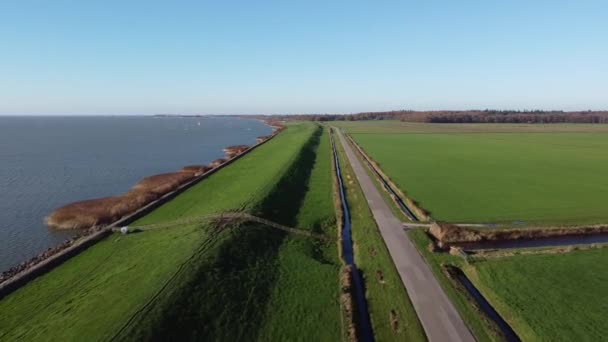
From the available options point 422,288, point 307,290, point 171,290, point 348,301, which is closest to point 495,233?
point 422,288

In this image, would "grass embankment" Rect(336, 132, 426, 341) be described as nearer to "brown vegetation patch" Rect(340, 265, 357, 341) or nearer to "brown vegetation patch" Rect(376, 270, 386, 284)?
"brown vegetation patch" Rect(376, 270, 386, 284)

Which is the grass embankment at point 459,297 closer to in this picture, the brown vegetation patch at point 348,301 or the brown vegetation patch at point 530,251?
the brown vegetation patch at point 530,251

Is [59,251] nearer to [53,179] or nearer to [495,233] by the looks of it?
[53,179]

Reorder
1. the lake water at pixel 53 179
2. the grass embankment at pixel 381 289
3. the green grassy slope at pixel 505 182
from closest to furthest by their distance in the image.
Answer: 1. the grass embankment at pixel 381 289
2. the lake water at pixel 53 179
3. the green grassy slope at pixel 505 182

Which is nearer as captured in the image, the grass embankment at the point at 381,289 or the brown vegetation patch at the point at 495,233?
the grass embankment at the point at 381,289

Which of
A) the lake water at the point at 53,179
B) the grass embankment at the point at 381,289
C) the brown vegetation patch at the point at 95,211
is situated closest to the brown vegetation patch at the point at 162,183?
the brown vegetation patch at the point at 95,211
